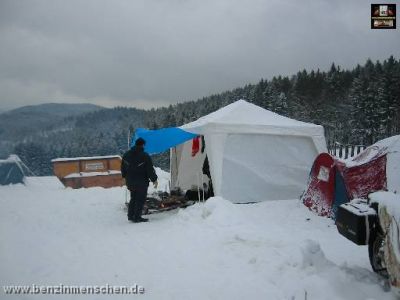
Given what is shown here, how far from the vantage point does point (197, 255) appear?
5.48 metres

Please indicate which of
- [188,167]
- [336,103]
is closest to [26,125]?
[336,103]

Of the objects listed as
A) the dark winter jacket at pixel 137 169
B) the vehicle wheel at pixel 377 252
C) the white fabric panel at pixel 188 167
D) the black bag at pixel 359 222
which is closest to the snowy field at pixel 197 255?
the vehicle wheel at pixel 377 252

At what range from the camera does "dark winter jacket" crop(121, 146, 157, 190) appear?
27.4ft

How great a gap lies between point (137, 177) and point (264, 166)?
3714 millimetres

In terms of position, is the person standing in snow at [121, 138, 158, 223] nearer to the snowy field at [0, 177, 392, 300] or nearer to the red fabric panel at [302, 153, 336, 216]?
the snowy field at [0, 177, 392, 300]

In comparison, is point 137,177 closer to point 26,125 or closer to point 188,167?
point 188,167

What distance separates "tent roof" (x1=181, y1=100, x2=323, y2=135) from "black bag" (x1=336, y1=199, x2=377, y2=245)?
18.3ft

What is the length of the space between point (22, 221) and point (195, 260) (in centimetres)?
484

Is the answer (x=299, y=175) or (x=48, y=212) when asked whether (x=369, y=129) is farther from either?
(x=48, y=212)

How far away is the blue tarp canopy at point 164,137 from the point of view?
32.1 ft

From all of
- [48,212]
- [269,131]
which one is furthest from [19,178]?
[269,131]

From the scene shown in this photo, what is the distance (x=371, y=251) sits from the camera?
453 cm

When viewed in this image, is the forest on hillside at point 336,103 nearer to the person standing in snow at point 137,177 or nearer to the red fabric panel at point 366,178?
the person standing in snow at point 137,177

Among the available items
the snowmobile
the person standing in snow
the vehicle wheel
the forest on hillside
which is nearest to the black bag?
the snowmobile
